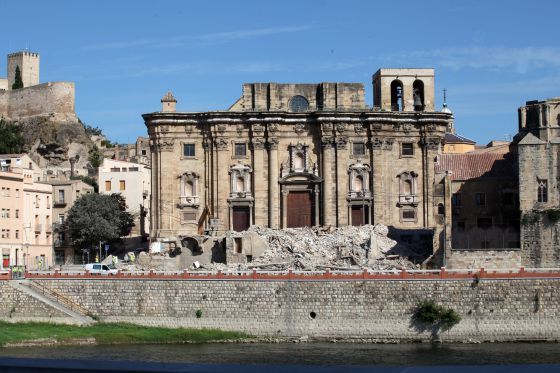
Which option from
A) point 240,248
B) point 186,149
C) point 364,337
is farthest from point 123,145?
point 364,337

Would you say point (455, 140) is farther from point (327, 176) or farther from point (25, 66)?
point (25, 66)

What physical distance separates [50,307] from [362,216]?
78.2 feet

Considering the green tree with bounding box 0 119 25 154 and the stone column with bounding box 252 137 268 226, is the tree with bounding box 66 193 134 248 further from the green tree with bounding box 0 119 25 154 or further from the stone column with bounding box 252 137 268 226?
the green tree with bounding box 0 119 25 154

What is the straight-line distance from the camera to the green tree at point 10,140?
111500 millimetres

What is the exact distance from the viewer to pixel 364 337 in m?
51.9

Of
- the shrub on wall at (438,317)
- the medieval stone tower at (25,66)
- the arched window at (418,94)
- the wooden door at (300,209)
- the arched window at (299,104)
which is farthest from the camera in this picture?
the medieval stone tower at (25,66)

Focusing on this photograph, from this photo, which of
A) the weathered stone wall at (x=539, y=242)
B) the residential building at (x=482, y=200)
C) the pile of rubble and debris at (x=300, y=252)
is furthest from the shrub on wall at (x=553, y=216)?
the pile of rubble and debris at (x=300, y=252)

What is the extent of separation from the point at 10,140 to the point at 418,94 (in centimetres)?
5606

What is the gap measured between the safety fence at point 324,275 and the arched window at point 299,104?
19.3 metres

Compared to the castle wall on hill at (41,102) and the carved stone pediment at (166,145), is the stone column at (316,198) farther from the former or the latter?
the castle wall on hill at (41,102)

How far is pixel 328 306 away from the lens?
174ft

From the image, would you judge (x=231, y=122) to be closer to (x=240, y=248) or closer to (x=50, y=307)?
(x=240, y=248)

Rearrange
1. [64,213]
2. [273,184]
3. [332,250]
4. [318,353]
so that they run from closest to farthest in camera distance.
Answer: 1. [318,353]
2. [332,250]
3. [273,184]
4. [64,213]

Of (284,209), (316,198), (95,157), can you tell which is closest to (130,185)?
(95,157)
